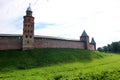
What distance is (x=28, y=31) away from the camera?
59.1 meters

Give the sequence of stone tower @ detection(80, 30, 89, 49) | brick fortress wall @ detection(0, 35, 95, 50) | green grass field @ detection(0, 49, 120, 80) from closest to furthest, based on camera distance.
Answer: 1. green grass field @ detection(0, 49, 120, 80)
2. brick fortress wall @ detection(0, 35, 95, 50)
3. stone tower @ detection(80, 30, 89, 49)

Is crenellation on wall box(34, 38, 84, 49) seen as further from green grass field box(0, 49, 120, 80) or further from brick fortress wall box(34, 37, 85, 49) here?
green grass field box(0, 49, 120, 80)

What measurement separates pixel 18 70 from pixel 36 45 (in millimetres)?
17286

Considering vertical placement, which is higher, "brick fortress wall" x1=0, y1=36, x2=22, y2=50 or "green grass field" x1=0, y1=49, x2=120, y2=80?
"brick fortress wall" x1=0, y1=36, x2=22, y2=50

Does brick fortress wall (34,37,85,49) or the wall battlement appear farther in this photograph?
brick fortress wall (34,37,85,49)

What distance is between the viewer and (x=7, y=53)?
52.7 m

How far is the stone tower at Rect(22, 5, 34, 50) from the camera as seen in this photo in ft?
189

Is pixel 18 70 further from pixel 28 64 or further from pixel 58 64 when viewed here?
pixel 58 64

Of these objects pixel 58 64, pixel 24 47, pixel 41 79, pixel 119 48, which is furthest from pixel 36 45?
pixel 119 48

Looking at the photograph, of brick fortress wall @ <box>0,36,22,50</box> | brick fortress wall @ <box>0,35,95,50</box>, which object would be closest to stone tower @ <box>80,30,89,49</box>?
brick fortress wall @ <box>0,35,95,50</box>

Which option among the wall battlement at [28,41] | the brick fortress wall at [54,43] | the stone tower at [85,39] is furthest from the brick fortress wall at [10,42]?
the stone tower at [85,39]

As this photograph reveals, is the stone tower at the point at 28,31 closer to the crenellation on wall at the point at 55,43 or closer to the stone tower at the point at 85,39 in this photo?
the crenellation on wall at the point at 55,43

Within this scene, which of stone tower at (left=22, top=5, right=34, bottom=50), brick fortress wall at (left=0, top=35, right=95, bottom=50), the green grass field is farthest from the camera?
stone tower at (left=22, top=5, right=34, bottom=50)

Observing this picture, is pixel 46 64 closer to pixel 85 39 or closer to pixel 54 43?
pixel 54 43
